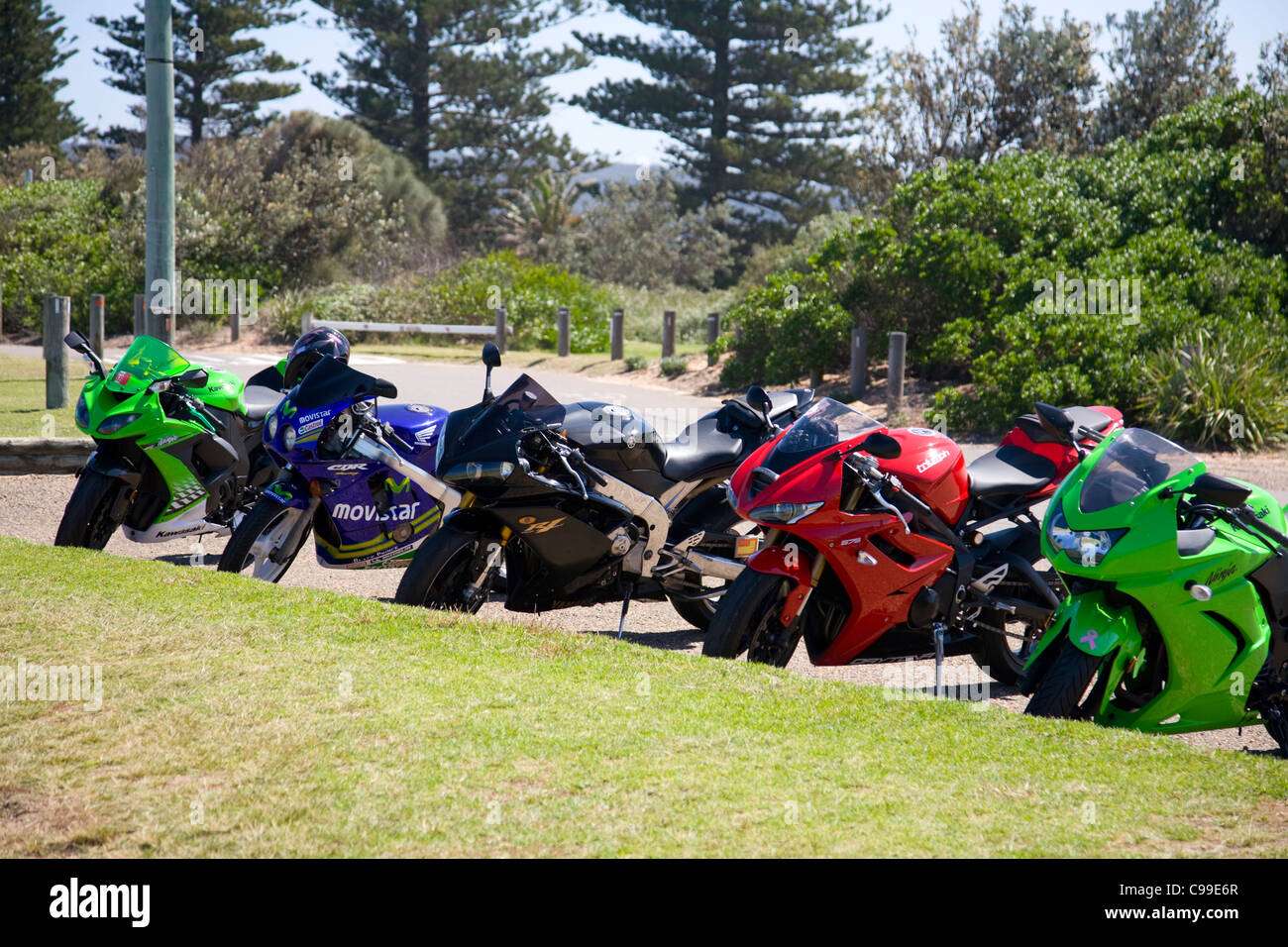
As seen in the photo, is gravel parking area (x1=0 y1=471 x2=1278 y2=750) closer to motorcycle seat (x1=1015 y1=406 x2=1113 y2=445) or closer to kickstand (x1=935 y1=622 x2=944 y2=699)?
kickstand (x1=935 y1=622 x2=944 y2=699)

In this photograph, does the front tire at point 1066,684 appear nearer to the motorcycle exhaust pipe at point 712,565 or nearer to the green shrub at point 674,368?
the motorcycle exhaust pipe at point 712,565

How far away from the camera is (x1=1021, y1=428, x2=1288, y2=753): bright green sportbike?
4.57m

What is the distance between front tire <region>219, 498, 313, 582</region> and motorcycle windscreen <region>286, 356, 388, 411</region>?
596 mm

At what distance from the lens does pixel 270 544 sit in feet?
22.2

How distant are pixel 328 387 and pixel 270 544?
0.91 metres

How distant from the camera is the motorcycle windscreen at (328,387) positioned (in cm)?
670

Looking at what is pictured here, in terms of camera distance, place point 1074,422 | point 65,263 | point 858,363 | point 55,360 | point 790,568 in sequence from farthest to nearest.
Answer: point 65,263 → point 858,363 → point 55,360 → point 1074,422 → point 790,568

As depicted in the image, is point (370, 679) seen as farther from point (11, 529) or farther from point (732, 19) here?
point (732, 19)

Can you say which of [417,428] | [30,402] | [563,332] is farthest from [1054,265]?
[30,402]

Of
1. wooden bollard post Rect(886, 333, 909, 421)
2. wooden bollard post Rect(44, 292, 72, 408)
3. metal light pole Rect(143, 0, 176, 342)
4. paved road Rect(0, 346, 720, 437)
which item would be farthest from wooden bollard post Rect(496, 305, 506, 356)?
metal light pole Rect(143, 0, 176, 342)

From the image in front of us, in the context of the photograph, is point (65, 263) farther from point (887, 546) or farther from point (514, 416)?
point (887, 546)

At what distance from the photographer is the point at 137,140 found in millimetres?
53250

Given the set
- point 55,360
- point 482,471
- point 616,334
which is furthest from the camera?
point 616,334
